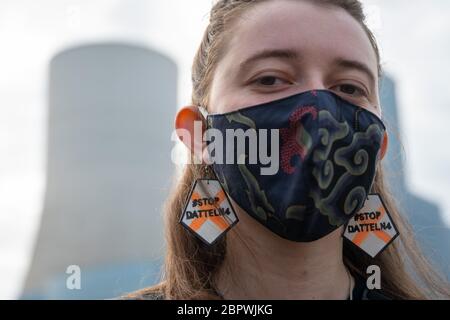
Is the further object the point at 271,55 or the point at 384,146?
the point at 384,146

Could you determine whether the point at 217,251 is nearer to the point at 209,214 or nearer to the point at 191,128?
the point at 209,214

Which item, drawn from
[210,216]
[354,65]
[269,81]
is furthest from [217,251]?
[354,65]

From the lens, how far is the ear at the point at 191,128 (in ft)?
4.97

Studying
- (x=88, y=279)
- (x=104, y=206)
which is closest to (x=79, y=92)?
(x=104, y=206)

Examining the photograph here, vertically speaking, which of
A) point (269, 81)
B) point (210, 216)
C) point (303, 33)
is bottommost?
point (210, 216)

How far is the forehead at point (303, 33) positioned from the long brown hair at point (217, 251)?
5cm

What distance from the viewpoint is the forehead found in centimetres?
134

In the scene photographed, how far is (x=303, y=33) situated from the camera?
4.45 feet

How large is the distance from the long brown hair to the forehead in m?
0.05

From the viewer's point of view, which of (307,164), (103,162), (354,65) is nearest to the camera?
(307,164)

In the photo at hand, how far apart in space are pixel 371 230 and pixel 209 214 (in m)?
0.49

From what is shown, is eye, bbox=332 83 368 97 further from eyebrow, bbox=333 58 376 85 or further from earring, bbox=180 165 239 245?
earring, bbox=180 165 239 245

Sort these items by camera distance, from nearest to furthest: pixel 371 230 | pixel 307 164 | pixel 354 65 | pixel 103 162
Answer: pixel 307 164 < pixel 354 65 < pixel 371 230 < pixel 103 162
